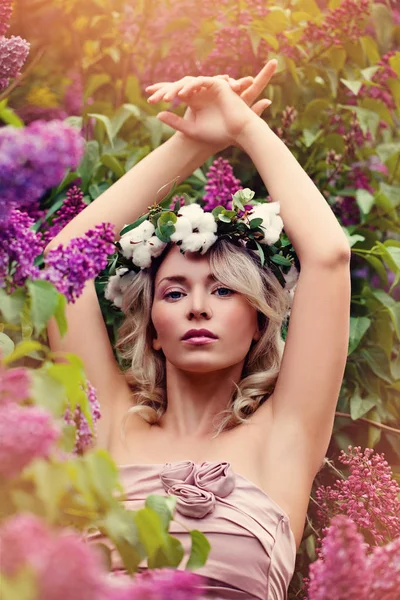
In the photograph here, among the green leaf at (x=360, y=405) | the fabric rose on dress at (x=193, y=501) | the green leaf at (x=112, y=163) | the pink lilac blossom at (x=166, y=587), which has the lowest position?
the green leaf at (x=360, y=405)

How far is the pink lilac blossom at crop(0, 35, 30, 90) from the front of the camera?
1.60 meters

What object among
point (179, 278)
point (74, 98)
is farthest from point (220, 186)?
point (74, 98)

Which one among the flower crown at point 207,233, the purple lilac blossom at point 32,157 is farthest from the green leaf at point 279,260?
the purple lilac blossom at point 32,157

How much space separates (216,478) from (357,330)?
71cm

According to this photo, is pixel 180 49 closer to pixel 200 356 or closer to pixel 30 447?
pixel 200 356

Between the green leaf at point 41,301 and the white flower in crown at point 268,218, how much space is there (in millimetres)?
803

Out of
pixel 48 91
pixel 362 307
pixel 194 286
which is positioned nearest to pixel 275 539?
pixel 194 286

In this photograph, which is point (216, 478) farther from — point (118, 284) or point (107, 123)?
point (107, 123)

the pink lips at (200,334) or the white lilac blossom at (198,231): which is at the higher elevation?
the white lilac blossom at (198,231)

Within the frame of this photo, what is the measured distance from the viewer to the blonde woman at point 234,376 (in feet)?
5.15

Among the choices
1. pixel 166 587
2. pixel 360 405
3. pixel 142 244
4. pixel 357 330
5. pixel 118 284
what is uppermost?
pixel 166 587

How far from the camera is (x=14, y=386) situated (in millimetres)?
880

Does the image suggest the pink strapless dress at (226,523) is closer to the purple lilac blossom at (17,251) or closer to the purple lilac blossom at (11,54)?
the purple lilac blossom at (17,251)

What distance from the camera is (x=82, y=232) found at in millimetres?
1883
